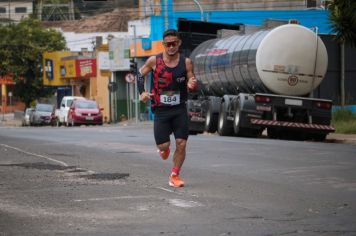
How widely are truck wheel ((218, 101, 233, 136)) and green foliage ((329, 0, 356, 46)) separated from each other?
5011mm

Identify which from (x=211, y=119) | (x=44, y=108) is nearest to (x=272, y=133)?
(x=211, y=119)

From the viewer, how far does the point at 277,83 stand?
25172mm

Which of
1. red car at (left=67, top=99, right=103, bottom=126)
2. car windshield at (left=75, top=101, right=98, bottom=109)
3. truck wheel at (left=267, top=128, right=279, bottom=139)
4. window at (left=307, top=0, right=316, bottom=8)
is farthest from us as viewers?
window at (left=307, top=0, right=316, bottom=8)

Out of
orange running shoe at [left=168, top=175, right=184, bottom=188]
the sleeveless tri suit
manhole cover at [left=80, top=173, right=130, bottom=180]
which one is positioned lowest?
manhole cover at [left=80, top=173, right=130, bottom=180]

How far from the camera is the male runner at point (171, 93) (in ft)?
36.4

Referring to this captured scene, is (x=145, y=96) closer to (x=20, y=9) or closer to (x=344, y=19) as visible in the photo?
(x=344, y=19)

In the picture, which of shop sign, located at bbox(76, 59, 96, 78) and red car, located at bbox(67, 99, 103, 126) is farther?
shop sign, located at bbox(76, 59, 96, 78)

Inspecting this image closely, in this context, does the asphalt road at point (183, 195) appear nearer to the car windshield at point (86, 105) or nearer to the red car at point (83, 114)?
the red car at point (83, 114)

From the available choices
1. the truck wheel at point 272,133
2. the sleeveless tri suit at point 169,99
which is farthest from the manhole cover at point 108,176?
the truck wheel at point 272,133

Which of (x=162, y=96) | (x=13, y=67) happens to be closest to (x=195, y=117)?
(x=162, y=96)

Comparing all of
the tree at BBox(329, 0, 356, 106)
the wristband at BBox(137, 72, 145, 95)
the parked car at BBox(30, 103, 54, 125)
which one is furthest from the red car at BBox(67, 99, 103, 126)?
the wristband at BBox(137, 72, 145, 95)

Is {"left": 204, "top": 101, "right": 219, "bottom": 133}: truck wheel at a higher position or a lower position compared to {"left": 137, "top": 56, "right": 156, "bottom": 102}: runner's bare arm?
lower

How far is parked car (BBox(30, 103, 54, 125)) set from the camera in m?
59.1

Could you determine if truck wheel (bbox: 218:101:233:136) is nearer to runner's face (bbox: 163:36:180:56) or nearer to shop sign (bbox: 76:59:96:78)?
runner's face (bbox: 163:36:180:56)
